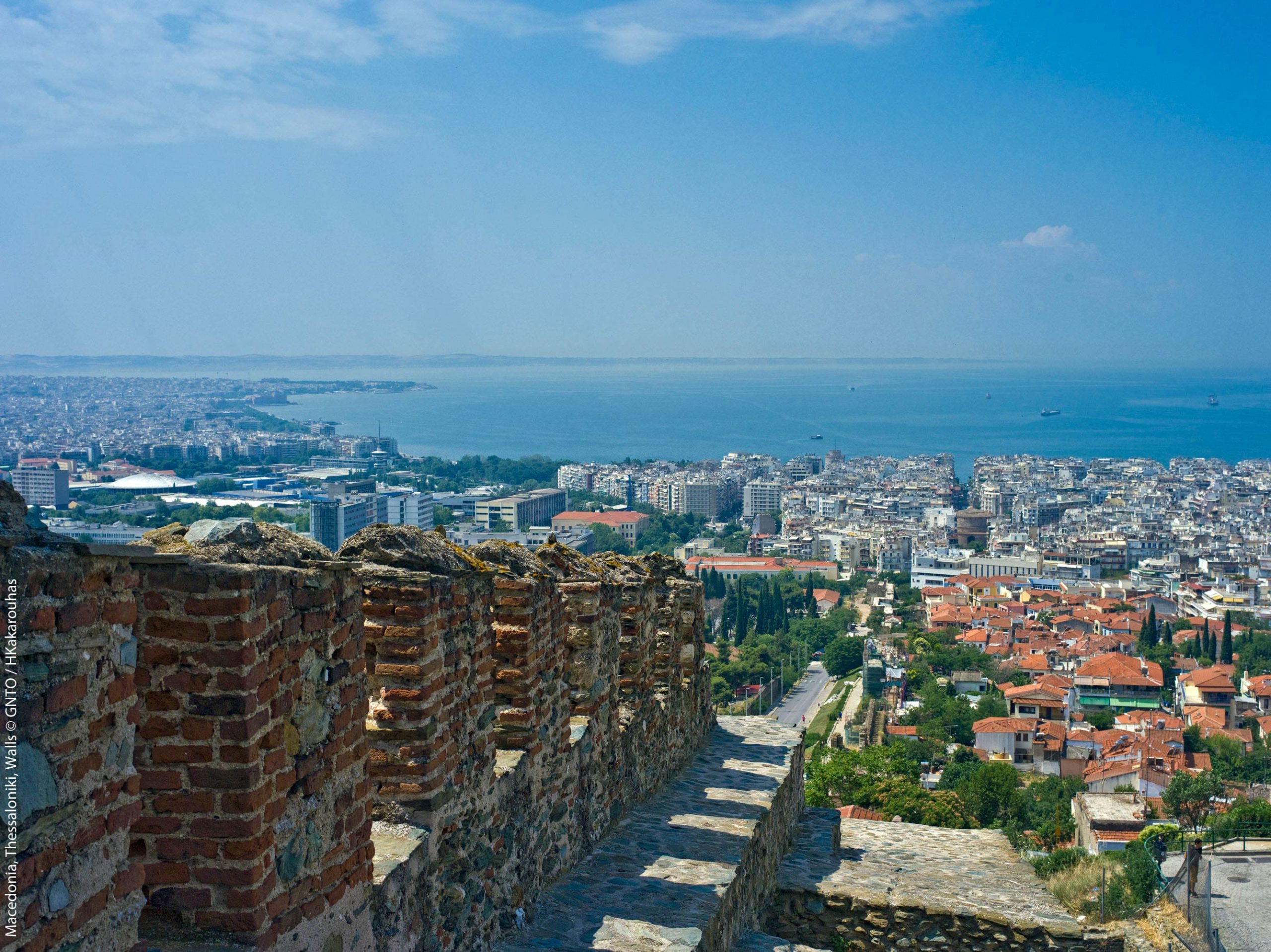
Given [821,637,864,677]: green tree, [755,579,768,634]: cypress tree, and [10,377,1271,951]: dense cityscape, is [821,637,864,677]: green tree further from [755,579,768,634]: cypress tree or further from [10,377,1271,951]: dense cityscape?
[755,579,768,634]: cypress tree

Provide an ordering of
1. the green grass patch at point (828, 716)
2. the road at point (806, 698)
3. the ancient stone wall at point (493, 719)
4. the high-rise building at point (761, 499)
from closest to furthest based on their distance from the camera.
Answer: the ancient stone wall at point (493, 719), the green grass patch at point (828, 716), the road at point (806, 698), the high-rise building at point (761, 499)

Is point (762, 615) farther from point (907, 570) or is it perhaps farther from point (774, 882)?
Result: point (774, 882)

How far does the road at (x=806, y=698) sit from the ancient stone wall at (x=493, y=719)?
127 ft

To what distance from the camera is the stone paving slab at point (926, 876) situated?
756cm

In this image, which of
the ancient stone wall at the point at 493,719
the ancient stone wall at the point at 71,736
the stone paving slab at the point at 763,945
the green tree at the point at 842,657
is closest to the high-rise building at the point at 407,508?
the green tree at the point at 842,657

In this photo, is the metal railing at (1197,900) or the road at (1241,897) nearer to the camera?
the metal railing at (1197,900)

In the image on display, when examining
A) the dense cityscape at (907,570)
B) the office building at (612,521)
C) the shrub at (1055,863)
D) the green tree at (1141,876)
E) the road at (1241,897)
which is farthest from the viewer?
the office building at (612,521)

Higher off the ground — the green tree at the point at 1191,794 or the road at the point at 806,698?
the green tree at the point at 1191,794

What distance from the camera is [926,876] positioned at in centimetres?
852

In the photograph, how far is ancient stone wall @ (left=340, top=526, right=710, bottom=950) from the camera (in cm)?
351

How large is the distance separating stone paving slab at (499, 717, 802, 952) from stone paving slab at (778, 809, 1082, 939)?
14.6 inches

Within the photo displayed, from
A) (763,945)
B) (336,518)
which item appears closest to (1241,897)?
(763,945)

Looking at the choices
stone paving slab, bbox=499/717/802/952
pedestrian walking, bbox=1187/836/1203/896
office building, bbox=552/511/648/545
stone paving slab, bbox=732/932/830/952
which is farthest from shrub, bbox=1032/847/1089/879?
office building, bbox=552/511/648/545

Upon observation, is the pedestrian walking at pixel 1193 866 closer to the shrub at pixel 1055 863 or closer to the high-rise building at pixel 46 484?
the shrub at pixel 1055 863
